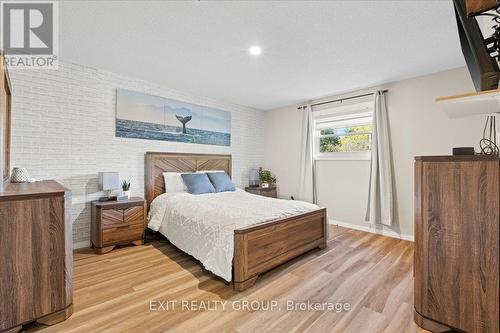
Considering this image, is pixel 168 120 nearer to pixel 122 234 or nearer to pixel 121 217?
pixel 121 217

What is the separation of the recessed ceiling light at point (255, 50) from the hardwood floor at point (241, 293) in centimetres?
245

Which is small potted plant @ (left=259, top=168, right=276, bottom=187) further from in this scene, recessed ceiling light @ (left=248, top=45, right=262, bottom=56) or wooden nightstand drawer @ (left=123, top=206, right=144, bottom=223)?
recessed ceiling light @ (left=248, top=45, right=262, bottom=56)

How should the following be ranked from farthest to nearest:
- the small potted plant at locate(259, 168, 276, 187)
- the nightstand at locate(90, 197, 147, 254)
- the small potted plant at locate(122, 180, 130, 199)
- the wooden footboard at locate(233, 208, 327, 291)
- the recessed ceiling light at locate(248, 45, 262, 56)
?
the small potted plant at locate(259, 168, 276, 187), the small potted plant at locate(122, 180, 130, 199), the nightstand at locate(90, 197, 147, 254), the recessed ceiling light at locate(248, 45, 262, 56), the wooden footboard at locate(233, 208, 327, 291)

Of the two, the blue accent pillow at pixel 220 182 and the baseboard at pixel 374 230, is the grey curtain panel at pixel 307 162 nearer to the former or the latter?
the baseboard at pixel 374 230

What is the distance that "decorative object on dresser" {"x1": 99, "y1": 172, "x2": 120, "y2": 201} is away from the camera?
2.99 metres

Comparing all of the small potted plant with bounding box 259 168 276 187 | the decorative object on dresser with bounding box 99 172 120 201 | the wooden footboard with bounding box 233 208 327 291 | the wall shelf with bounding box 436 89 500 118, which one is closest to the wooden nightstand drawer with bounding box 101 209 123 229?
the decorative object on dresser with bounding box 99 172 120 201

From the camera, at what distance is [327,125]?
14.8 ft

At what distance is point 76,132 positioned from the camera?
304 cm

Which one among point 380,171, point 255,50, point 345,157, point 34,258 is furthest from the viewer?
point 345,157

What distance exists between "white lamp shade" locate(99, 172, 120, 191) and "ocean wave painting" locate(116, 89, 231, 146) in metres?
0.67

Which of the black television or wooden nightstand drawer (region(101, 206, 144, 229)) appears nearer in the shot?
the black television

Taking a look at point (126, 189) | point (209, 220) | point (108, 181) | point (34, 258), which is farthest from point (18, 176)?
point (209, 220)

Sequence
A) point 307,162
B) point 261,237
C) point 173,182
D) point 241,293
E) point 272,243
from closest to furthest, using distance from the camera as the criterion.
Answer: point 241,293 → point 261,237 → point 272,243 → point 173,182 → point 307,162

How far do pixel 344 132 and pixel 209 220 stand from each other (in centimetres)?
318
